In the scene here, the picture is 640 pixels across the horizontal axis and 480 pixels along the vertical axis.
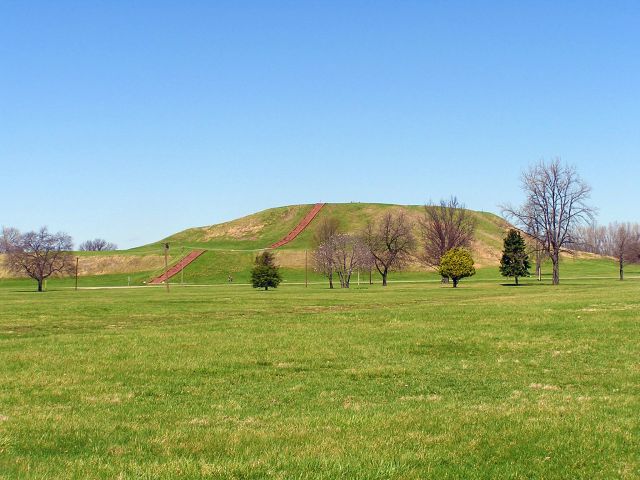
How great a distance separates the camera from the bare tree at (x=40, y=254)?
128 meters

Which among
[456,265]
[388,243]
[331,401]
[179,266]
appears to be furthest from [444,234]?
Answer: [331,401]

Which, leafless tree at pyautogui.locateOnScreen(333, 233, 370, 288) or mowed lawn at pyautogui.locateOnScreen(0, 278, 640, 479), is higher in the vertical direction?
leafless tree at pyautogui.locateOnScreen(333, 233, 370, 288)

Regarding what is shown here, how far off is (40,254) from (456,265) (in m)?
83.2

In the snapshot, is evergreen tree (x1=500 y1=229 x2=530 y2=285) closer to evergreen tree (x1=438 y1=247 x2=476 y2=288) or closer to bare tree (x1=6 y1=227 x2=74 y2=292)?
evergreen tree (x1=438 y1=247 x2=476 y2=288)

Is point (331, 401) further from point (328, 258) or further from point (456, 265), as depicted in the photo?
point (328, 258)

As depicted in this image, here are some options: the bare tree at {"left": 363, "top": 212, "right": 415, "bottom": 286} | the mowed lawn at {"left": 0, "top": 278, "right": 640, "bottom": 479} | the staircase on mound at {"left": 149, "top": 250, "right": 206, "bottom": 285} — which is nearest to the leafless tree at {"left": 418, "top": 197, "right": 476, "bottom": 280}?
the bare tree at {"left": 363, "top": 212, "right": 415, "bottom": 286}

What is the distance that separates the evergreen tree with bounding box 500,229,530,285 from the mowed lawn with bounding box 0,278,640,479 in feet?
258

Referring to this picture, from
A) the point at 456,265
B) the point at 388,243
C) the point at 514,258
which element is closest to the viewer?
the point at 456,265

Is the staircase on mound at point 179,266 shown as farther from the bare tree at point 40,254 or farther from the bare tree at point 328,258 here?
the bare tree at point 328,258

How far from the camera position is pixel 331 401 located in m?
15.3

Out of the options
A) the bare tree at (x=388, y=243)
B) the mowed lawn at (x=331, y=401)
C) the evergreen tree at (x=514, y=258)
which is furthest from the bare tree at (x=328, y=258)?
the mowed lawn at (x=331, y=401)

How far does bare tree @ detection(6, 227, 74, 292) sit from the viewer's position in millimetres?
127812

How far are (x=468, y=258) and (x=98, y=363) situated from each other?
88494 millimetres

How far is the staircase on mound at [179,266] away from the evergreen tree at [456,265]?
7291 cm
